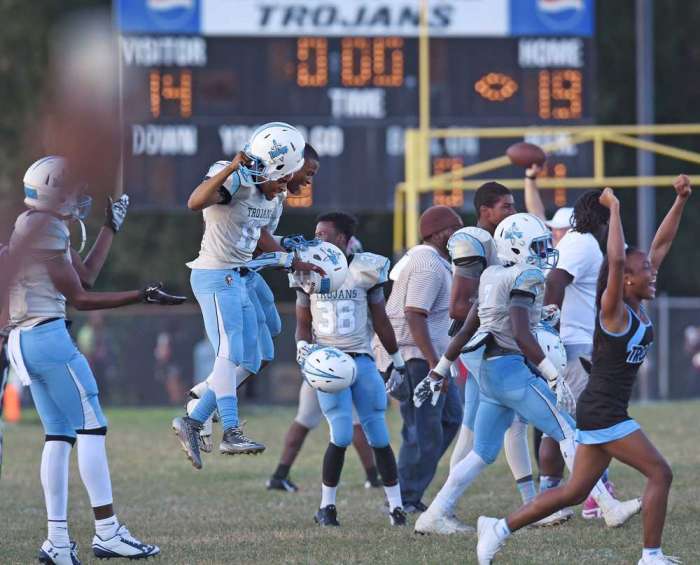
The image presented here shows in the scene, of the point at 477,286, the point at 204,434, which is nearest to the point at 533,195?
the point at 477,286

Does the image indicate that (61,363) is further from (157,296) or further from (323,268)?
(323,268)

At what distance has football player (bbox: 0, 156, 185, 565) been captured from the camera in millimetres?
6945

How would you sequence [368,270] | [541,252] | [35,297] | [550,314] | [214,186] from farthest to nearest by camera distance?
[368,270], [550,314], [541,252], [214,186], [35,297]

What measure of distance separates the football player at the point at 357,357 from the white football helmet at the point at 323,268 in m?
0.46

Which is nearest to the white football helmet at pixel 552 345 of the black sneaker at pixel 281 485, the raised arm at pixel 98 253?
the raised arm at pixel 98 253

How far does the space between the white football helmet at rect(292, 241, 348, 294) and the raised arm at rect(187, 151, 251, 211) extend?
28.5 inches

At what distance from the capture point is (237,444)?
7.61m

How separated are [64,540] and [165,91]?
11023 millimetres

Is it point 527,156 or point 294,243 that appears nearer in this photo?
point 294,243

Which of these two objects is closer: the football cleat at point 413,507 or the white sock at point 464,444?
the white sock at point 464,444

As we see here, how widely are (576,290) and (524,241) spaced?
152 centimetres

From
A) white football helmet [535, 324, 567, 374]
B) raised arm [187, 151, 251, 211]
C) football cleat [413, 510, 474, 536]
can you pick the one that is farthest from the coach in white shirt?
raised arm [187, 151, 251, 211]

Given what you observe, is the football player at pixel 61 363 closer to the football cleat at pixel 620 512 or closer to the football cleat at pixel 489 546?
the football cleat at pixel 489 546

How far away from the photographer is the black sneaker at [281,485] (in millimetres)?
10906
